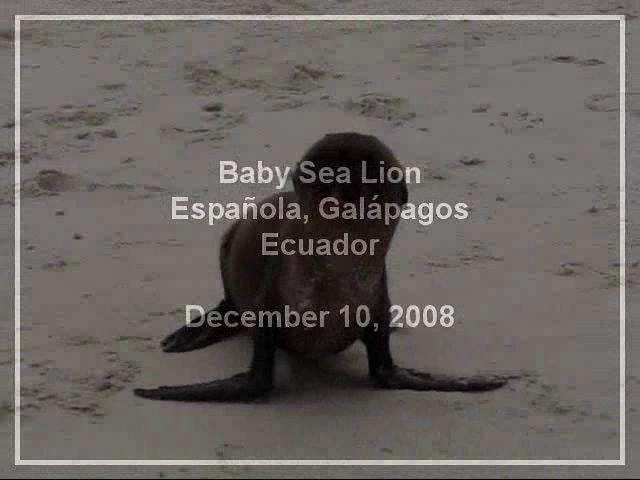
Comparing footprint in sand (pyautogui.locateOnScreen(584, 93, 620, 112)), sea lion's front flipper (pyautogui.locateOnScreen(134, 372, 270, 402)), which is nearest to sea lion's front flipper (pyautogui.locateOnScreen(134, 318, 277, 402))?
sea lion's front flipper (pyautogui.locateOnScreen(134, 372, 270, 402))

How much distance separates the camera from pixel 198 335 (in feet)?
13.5

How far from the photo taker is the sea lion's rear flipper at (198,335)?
4.06 metres

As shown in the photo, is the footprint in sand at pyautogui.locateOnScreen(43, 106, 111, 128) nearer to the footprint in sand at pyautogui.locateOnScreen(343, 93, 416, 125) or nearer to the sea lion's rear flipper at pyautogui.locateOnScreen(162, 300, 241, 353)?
the footprint in sand at pyautogui.locateOnScreen(343, 93, 416, 125)

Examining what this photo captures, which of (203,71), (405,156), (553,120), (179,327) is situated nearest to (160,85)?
(203,71)

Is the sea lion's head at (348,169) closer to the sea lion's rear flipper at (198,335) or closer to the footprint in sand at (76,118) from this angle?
the sea lion's rear flipper at (198,335)

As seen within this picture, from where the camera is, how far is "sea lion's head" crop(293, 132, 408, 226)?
342 cm

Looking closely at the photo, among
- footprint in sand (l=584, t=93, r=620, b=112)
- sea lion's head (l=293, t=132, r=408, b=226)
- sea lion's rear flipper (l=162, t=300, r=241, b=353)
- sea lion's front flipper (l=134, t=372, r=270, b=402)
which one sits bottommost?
sea lion's front flipper (l=134, t=372, r=270, b=402)

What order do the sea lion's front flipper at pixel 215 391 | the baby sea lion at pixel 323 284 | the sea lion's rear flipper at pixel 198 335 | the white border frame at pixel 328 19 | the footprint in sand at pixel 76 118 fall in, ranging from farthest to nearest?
the footprint in sand at pixel 76 118
the sea lion's rear flipper at pixel 198 335
the sea lion's front flipper at pixel 215 391
the baby sea lion at pixel 323 284
the white border frame at pixel 328 19

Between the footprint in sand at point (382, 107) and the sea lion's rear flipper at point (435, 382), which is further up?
the footprint in sand at point (382, 107)

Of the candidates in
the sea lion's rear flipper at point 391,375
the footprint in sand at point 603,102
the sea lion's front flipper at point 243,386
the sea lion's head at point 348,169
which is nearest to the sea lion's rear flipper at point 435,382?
the sea lion's rear flipper at point 391,375

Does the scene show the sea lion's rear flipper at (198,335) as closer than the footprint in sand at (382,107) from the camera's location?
Yes

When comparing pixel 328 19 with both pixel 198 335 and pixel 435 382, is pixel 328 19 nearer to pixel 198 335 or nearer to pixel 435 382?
pixel 198 335

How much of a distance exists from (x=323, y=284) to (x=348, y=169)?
0.39 metres

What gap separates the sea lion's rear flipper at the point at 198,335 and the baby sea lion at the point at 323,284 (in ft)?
0.70
